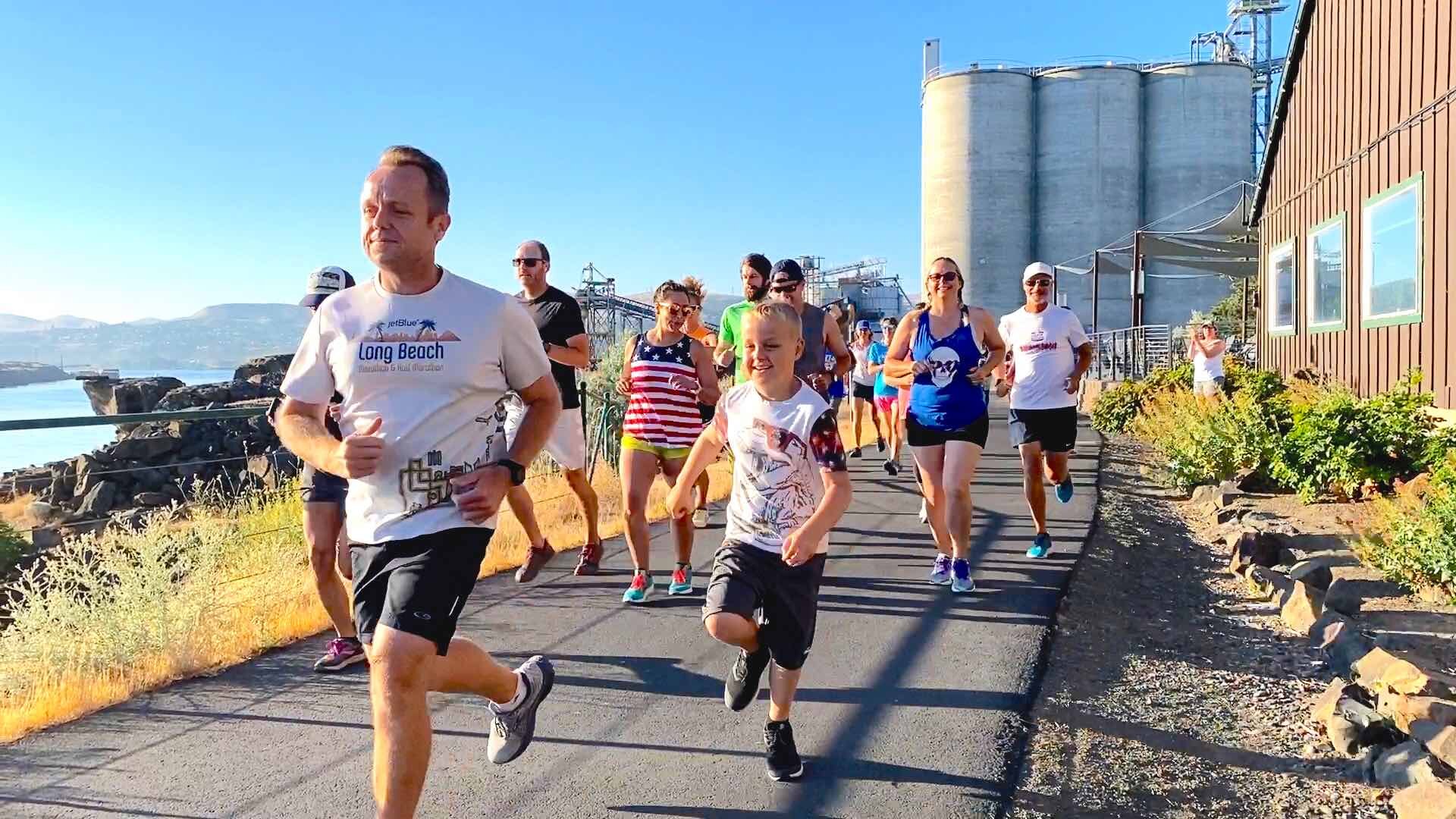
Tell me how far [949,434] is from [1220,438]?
17.8ft

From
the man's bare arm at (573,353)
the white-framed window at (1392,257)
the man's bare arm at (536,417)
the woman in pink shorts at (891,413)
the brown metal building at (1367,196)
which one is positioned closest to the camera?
the man's bare arm at (536,417)

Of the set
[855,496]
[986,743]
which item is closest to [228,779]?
[986,743]

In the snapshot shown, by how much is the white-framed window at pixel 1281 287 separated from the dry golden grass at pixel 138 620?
1225 cm

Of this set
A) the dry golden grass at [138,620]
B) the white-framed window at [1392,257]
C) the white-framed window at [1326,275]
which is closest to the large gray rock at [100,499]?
the dry golden grass at [138,620]

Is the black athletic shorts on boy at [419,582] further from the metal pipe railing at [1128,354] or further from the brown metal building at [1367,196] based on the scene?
the metal pipe railing at [1128,354]

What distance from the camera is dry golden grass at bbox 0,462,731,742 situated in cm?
454

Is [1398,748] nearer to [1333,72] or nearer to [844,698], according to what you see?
[844,698]

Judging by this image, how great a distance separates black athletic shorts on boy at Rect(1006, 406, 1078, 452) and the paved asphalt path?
1.37 metres

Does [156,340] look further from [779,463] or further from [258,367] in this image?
[779,463]

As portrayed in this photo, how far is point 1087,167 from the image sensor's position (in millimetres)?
50094

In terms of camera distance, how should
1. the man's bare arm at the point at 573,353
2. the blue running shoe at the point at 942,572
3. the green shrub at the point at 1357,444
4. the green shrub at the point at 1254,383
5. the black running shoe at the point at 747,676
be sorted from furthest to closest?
1. the green shrub at the point at 1254,383
2. the green shrub at the point at 1357,444
3. the blue running shoe at the point at 942,572
4. the man's bare arm at the point at 573,353
5. the black running shoe at the point at 747,676

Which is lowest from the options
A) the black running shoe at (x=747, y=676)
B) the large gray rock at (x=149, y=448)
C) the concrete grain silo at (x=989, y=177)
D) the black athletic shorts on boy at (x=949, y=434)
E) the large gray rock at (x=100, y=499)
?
the large gray rock at (x=100, y=499)

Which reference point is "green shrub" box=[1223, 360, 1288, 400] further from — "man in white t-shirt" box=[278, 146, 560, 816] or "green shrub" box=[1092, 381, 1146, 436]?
"man in white t-shirt" box=[278, 146, 560, 816]

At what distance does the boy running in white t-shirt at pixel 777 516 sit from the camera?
11.4ft
